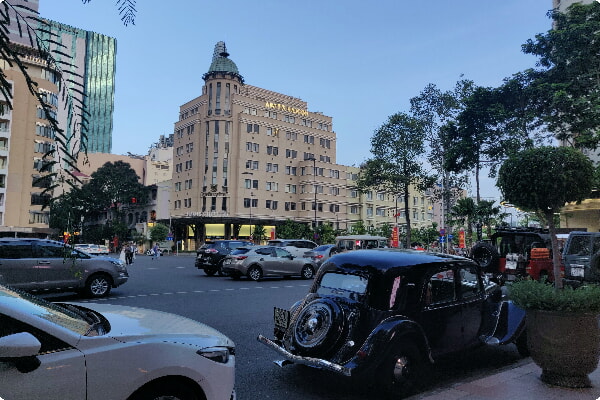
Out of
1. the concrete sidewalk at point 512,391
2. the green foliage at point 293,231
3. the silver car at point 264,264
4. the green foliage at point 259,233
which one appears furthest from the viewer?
the green foliage at point 259,233

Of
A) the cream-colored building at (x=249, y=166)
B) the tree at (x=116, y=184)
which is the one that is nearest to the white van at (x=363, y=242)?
the cream-colored building at (x=249, y=166)

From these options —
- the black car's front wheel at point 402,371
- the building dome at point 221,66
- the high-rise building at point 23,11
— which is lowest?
the black car's front wheel at point 402,371

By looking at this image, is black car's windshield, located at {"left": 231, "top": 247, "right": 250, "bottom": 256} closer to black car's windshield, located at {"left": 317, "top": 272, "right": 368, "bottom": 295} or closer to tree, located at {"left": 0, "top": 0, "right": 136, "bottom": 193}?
black car's windshield, located at {"left": 317, "top": 272, "right": 368, "bottom": 295}

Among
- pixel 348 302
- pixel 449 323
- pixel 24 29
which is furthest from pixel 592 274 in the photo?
pixel 24 29

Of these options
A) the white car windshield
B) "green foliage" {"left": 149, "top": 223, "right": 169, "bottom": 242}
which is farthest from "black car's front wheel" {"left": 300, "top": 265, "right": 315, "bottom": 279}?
"green foliage" {"left": 149, "top": 223, "right": 169, "bottom": 242}

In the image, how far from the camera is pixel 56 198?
2084 mm

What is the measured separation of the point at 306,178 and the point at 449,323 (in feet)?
222

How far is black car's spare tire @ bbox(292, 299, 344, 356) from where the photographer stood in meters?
4.73

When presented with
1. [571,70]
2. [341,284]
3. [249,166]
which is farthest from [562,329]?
[249,166]

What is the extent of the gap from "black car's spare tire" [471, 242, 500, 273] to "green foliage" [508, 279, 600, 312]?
27.4ft

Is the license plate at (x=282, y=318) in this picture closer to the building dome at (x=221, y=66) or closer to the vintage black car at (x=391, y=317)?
the vintage black car at (x=391, y=317)

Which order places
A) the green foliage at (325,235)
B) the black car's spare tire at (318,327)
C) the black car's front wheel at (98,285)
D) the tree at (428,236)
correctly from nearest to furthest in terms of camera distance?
the black car's spare tire at (318,327) → the black car's front wheel at (98,285) → the green foliage at (325,235) → the tree at (428,236)

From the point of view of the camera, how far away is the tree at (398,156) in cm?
4112

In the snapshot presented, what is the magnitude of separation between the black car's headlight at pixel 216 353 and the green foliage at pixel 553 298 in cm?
341
